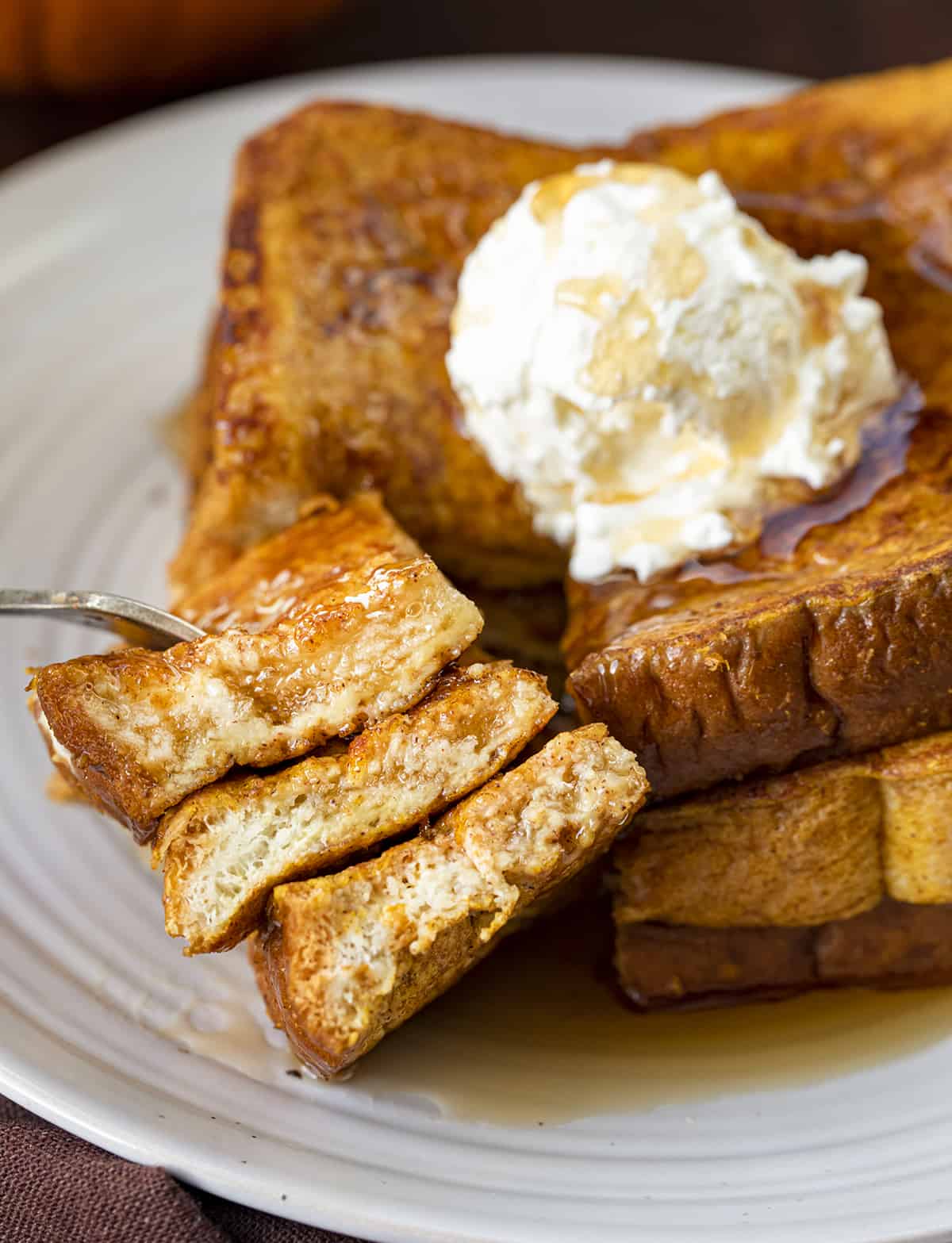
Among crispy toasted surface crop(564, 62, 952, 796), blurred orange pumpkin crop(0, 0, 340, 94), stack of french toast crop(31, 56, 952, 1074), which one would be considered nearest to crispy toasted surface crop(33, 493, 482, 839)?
stack of french toast crop(31, 56, 952, 1074)

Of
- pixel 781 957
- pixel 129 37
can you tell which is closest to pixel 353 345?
pixel 781 957

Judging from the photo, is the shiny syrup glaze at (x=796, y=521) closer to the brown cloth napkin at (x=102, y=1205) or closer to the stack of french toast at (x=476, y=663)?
the stack of french toast at (x=476, y=663)

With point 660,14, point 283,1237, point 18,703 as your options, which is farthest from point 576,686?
point 660,14

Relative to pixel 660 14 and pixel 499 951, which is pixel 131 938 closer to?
pixel 499 951

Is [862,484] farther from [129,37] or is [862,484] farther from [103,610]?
[129,37]

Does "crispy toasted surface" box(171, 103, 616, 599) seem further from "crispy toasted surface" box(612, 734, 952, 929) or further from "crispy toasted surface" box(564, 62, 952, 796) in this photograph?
"crispy toasted surface" box(612, 734, 952, 929)
